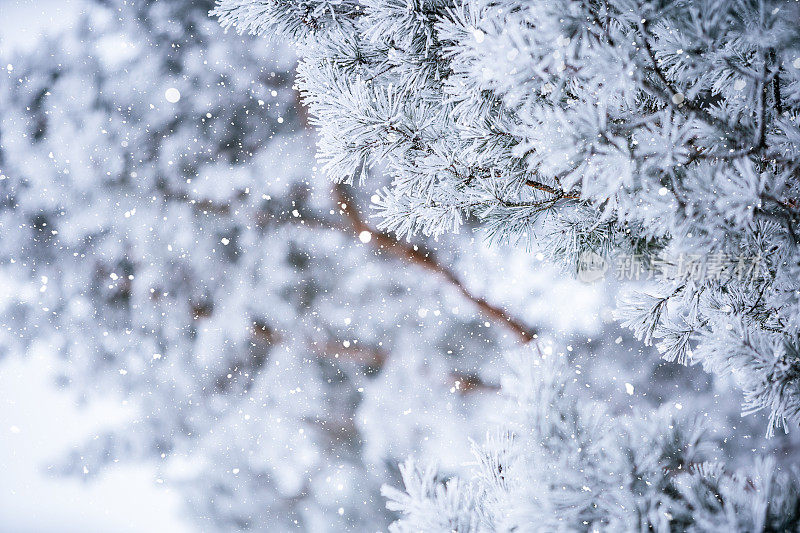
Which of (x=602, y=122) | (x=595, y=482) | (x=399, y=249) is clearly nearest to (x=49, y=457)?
(x=399, y=249)

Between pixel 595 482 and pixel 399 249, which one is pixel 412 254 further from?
pixel 595 482

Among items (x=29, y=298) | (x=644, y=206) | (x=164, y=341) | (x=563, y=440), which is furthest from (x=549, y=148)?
(x=29, y=298)

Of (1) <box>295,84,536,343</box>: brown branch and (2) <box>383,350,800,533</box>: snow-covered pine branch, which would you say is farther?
(1) <box>295,84,536,343</box>: brown branch

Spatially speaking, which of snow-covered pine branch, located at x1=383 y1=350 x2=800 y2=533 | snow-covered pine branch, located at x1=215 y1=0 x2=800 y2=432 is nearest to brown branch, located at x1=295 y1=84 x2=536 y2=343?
snow-covered pine branch, located at x1=215 y1=0 x2=800 y2=432

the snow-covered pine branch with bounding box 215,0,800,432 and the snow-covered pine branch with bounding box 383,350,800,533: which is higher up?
the snow-covered pine branch with bounding box 215,0,800,432

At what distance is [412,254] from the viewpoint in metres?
1.72

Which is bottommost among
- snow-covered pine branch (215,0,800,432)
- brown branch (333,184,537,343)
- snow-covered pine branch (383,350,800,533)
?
snow-covered pine branch (383,350,800,533)

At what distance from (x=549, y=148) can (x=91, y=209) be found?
1.80m

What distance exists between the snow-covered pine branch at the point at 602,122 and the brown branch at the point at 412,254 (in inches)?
33.1

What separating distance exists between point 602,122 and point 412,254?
125 centimetres

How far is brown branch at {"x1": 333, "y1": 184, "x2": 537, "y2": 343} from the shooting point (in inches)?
66.1

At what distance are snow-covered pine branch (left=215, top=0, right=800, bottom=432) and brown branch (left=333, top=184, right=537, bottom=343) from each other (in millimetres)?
841

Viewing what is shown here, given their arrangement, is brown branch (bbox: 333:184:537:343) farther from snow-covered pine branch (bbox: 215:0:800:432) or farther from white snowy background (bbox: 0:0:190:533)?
white snowy background (bbox: 0:0:190:533)

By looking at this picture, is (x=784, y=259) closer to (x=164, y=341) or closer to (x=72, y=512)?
(x=164, y=341)
